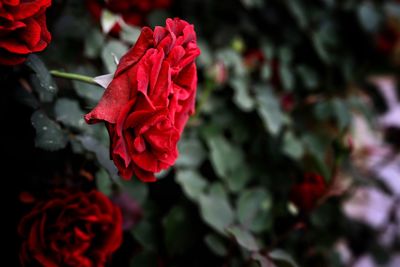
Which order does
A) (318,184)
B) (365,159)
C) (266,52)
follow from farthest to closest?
(365,159) < (266,52) < (318,184)

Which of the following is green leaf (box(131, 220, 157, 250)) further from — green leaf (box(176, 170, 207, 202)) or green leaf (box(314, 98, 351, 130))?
green leaf (box(314, 98, 351, 130))

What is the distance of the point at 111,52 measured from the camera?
2.33 feet

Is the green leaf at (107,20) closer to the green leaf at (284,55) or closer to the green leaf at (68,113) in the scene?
the green leaf at (68,113)

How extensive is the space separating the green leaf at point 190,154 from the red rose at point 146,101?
36 cm

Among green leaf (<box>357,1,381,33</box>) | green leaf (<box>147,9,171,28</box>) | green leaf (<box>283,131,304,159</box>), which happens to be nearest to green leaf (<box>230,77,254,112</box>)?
green leaf (<box>283,131,304,159</box>)

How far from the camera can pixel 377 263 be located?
1319 millimetres

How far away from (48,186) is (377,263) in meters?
1.03

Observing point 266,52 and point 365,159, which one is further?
point 365,159

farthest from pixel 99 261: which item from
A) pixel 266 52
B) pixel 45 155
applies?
pixel 266 52

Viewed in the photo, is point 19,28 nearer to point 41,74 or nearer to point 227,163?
point 41,74

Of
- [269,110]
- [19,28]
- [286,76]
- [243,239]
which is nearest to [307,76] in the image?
[286,76]

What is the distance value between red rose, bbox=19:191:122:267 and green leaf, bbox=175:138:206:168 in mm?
244

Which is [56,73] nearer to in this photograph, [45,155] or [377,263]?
[45,155]

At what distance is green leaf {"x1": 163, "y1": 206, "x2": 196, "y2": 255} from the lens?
32.3 inches
